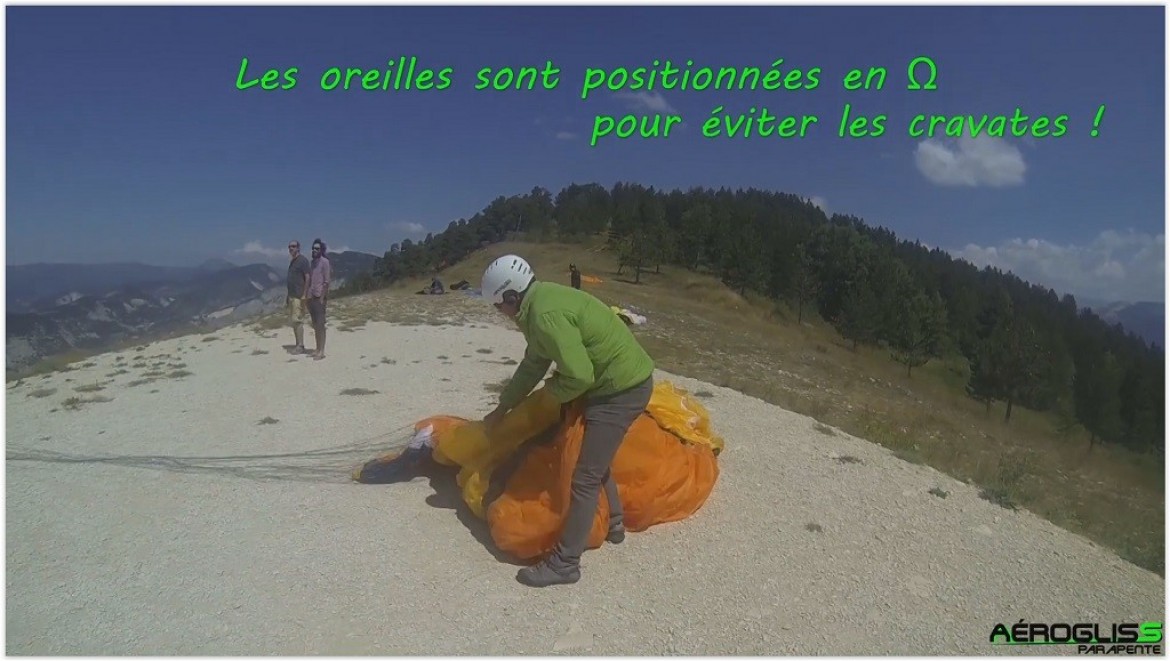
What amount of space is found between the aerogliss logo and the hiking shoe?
8.80 feet

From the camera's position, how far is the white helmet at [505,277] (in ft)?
15.4

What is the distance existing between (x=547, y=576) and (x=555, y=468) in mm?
808

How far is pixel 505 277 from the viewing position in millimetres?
4703

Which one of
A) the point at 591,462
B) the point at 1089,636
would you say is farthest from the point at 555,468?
the point at 1089,636

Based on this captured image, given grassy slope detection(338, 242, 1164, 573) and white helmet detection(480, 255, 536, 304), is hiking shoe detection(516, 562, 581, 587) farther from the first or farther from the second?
grassy slope detection(338, 242, 1164, 573)

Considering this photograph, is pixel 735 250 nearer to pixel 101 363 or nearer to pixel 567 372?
pixel 101 363

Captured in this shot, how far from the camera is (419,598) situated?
4.71 m

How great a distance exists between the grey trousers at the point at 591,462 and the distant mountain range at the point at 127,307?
10.0 m

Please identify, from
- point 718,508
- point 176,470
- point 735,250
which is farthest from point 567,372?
point 735,250

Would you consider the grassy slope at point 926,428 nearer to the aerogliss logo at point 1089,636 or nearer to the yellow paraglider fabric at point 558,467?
the aerogliss logo at point 1089,636

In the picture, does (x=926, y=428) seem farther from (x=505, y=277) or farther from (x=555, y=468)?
(x=505, y=277)

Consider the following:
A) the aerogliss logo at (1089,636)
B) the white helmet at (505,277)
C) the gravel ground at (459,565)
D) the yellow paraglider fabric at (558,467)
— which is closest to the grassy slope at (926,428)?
the gravel ground at (459,565)

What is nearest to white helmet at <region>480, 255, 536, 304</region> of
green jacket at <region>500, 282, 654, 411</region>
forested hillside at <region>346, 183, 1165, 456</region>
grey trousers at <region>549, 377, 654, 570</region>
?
green jacket at <region>500, 282, 654, 411</region>

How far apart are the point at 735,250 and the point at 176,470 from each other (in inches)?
2599
